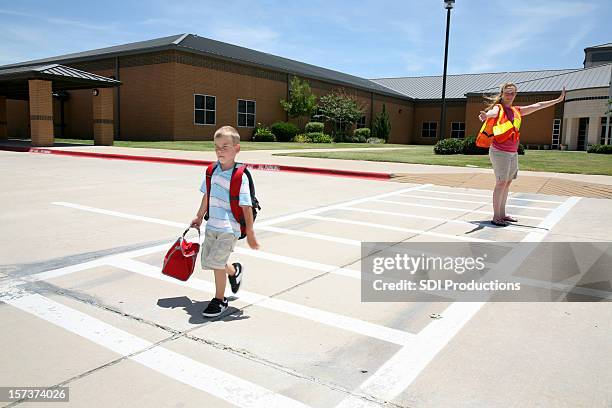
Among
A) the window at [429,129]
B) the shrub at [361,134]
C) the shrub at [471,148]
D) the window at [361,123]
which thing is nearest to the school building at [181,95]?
the window at [361,123]

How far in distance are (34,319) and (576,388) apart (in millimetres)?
3211

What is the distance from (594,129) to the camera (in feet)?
117

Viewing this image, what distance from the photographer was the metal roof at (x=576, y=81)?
120 ft

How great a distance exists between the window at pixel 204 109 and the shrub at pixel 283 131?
471cm

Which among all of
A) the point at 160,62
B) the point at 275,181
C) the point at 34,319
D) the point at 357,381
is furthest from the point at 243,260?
the point at 160,62

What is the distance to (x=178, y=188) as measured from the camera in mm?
9969

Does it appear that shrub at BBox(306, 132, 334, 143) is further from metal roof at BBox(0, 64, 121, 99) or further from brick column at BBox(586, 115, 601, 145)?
brick column at BBox(586, 115, 601, 145)

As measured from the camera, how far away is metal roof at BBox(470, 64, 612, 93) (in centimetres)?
3672

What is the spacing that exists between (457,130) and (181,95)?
99.1 ft

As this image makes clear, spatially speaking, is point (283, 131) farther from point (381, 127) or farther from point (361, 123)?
point (381, 127)

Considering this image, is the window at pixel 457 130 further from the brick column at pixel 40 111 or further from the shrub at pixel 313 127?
the brick column at pixel 40 111

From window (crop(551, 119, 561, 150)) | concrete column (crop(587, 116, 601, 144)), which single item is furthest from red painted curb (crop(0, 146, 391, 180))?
window (crop(551, 119, 561, 150))

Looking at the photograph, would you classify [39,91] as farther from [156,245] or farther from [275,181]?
[156,245]

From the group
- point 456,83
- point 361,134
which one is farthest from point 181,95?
point 456,83
